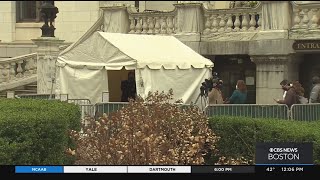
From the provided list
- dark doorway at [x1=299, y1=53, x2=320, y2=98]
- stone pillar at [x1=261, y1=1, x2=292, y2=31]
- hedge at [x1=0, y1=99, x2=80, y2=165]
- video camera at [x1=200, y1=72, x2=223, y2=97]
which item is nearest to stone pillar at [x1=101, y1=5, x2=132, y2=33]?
stone pillar at [x1=261, y1=1, x2=292, y2=31]

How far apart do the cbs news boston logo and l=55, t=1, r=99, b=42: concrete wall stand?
75.1 feet

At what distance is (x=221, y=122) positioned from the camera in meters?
9.61

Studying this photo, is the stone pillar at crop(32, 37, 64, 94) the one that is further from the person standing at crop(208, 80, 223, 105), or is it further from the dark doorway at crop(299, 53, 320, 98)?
the dark doorway at crop(299, 53, 320, 98)

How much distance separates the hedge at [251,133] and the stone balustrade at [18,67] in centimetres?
1347

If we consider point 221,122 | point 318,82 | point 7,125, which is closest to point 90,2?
point 318,82

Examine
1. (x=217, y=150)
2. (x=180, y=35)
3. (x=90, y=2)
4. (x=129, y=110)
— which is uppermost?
(x=90, y=2)

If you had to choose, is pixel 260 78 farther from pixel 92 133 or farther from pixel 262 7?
pixel 92 133

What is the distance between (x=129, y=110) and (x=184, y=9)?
11.3m

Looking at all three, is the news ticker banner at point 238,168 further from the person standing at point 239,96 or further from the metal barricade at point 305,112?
the person standing at point 239,96

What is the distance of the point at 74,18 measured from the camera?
96.3 feet

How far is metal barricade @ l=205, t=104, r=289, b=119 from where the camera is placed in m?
12.4

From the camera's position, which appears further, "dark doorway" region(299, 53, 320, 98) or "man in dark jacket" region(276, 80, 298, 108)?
"dark doorway" region(299, 53, 320, 98)

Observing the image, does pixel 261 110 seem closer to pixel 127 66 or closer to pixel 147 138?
pixel 127 66

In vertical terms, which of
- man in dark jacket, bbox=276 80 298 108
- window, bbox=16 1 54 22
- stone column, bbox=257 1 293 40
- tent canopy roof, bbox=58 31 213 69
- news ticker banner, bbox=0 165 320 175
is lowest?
news ticker banner, bbox=0 165 320 175
